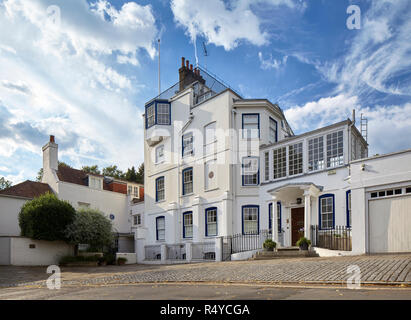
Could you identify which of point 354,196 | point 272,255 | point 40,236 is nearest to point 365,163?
point 354,196

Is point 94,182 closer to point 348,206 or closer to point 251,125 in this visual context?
point 251,125

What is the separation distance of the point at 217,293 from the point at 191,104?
19.7m

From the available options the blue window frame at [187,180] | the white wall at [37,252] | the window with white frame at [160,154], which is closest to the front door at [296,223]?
the blue window frame at [187,180]

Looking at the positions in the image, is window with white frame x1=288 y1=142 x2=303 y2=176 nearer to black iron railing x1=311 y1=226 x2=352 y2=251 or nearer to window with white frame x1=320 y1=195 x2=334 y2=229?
window with white frame x1=320 y1=195 x2=334 y2=229

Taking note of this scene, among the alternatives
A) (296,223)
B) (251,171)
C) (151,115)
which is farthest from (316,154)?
(151,115)

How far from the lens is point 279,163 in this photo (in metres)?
22.5

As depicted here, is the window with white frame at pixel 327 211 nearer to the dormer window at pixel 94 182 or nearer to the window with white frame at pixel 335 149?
the window with white frame at pixel 335 149

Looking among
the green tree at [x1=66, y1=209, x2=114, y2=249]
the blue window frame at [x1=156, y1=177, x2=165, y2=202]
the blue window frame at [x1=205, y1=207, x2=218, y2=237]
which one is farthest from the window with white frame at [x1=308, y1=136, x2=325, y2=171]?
the green tree at [x1=66, y1=209, x2=114, y2=249]

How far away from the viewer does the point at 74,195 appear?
31219mm

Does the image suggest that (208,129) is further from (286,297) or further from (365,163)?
(286,297)

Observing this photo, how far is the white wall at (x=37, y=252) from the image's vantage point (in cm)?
2250

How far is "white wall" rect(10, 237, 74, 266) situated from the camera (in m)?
22.5

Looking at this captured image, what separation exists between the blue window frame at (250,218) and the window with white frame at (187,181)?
4547 mm

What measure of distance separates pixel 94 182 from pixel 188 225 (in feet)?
41.4
